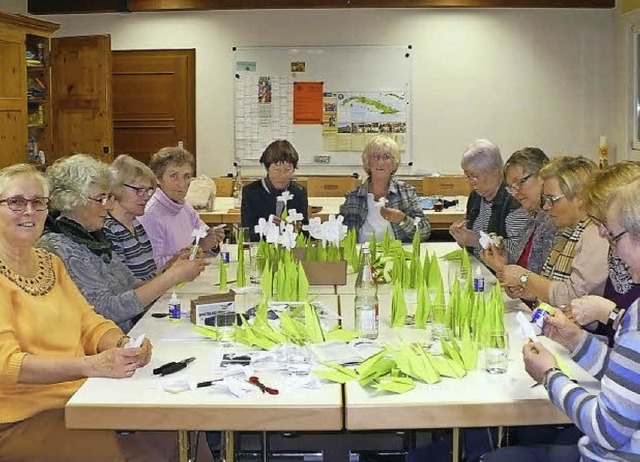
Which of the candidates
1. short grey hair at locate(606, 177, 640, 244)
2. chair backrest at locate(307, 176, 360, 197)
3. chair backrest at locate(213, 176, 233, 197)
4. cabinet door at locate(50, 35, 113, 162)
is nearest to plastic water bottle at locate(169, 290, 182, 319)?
short grey hair at locate(606, 177, 640, 244)

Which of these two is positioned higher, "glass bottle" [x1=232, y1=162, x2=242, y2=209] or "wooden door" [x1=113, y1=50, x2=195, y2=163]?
"wooden door" [x1=113, y1=50, x2=195, y2=163]

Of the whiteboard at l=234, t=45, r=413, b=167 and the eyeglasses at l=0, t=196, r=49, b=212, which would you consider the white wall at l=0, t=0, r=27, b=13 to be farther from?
the eyeglasses at l=0, t=196, r=49, b=212

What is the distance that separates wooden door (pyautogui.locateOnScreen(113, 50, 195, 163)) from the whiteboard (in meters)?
0.50

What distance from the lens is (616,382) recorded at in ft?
5.96

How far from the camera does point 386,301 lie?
3.49 meters

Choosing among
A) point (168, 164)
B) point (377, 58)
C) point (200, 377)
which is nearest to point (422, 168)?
point (377, 58)

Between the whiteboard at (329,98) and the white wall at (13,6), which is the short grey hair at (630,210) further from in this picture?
the white wall at (13,6)

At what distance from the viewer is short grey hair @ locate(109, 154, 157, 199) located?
154 inches

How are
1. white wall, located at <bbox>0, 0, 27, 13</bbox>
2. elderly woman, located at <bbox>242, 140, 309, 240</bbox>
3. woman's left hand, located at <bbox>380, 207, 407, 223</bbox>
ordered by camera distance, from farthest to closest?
white wall, located at <bbox>0, 0, 27, 13</bbox> < elderly woman, located at <bbox>242, 140, 309, 240</bbox> < woman's left hand, located at <bbox>380, 207, 407, 223</bbox>

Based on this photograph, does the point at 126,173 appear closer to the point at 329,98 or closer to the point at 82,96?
the point at 82,96

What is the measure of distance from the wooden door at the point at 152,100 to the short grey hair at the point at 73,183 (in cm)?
548

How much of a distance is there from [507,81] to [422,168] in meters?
1.17

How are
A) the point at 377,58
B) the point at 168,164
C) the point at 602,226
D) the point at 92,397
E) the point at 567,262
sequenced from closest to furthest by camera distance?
the point at 92,397
the point at 602,226
the point at 567,262
the point at 168,164
the point at 377,58

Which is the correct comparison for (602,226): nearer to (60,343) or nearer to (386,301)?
(386,301)
